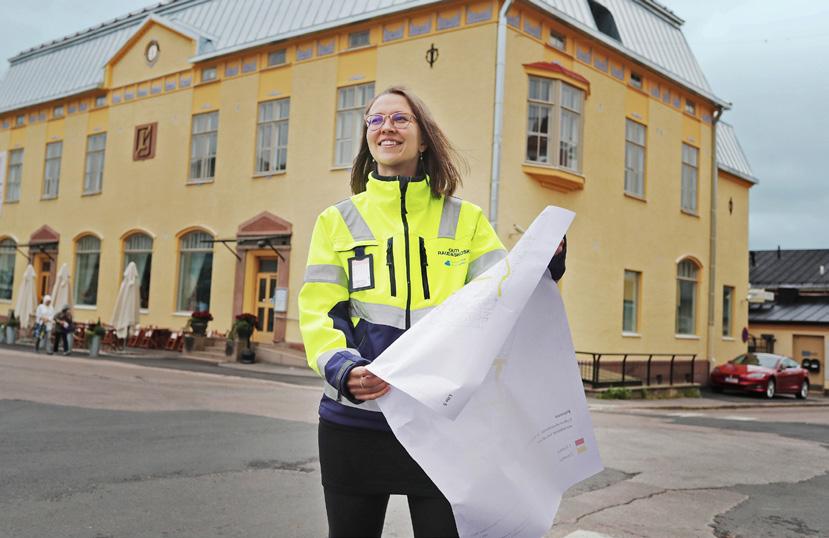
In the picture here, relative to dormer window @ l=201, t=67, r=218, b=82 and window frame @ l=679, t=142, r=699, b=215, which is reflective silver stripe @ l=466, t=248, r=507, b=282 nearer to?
dormer window @ l=201, t=67, r=218, b=82

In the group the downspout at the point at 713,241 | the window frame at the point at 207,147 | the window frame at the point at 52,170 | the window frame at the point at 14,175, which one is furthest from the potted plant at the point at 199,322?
the downspout at the point at 713,241

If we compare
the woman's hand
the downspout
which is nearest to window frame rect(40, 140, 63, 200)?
the downspout


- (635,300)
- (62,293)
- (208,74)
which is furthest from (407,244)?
(208,74)

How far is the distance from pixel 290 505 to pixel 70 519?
1.43 metres

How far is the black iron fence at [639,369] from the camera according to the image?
20688mm

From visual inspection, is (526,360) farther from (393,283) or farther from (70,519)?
(70,519)

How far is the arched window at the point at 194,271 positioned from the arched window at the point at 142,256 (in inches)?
63.4

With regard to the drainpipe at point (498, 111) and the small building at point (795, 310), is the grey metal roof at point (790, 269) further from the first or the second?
the drainpipe at point (498, 111)

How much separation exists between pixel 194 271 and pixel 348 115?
7705 millimetres

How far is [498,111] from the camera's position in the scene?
19.6m

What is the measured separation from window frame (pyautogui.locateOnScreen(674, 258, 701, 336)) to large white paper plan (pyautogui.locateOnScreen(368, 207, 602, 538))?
25.0m

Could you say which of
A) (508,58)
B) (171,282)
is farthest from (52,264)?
(508,58)

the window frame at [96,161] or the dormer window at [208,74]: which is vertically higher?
the dormer window at [208,74]

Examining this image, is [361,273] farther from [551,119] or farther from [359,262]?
[551,119]
